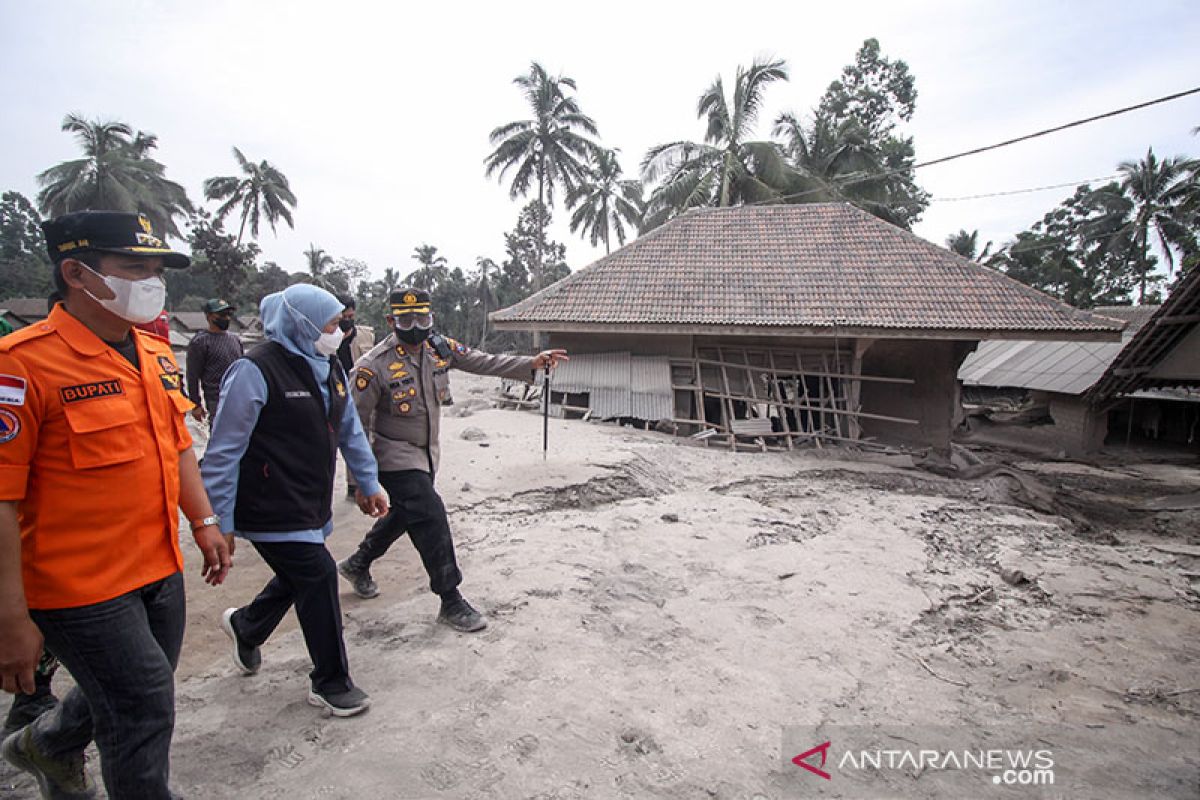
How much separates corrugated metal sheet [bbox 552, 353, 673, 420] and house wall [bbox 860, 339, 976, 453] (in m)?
4.19

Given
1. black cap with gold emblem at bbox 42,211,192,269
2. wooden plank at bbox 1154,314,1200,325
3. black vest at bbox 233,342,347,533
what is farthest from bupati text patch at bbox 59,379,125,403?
wooden plank at bbox 1154,314,1200,325

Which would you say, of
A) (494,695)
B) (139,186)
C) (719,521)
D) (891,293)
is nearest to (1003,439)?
(891,293)

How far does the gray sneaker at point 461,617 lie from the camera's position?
3.20m

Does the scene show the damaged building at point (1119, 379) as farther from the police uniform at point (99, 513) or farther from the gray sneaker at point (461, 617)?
the police uniform at point (99, 513)

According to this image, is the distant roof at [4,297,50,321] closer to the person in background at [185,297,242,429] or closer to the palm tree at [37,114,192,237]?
the palm tree at [37,114,192,237]

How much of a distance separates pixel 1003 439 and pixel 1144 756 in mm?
16936

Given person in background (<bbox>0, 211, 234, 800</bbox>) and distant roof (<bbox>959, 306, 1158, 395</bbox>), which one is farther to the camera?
distant roof (<bbox>959, 306, 1158, 395</bbox>)

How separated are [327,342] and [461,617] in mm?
1684

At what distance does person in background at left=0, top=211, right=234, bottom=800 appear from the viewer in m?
1.48

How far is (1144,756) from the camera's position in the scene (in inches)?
98.3

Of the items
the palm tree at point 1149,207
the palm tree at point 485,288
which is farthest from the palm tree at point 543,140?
the palm tree at point 1149,207

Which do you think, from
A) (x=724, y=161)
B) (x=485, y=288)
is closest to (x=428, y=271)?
(x=485, y=288)

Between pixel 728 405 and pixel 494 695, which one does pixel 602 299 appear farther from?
pixel 494 695

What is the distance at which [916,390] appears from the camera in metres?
11.3
